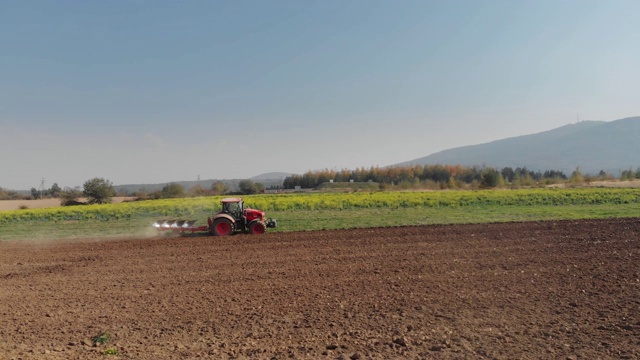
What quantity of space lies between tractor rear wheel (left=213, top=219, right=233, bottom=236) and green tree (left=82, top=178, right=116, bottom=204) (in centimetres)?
3816

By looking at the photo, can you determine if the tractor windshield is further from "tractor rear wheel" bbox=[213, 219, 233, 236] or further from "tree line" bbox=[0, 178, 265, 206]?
"tree line" bbox=[0, 178, 265, 206]

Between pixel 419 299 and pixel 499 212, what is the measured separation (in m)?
20.1

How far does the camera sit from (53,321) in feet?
27.3

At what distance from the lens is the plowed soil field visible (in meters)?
6.80

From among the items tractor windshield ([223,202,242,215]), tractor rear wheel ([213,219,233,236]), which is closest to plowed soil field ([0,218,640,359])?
tractor rear wheel ([213,219,233,236])

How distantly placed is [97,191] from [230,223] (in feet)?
127

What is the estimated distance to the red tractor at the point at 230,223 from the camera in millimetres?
19422

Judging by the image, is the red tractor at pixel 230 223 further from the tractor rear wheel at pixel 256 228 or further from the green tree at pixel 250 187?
the green tree at pixel 250 187

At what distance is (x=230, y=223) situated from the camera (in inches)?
766

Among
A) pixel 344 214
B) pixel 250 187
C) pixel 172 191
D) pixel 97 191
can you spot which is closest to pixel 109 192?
pixel 97 191

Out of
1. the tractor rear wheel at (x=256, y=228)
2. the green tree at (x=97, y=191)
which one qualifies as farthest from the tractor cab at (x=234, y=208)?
the green tree at (x=97, y=191)

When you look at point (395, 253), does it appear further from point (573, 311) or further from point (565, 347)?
point (565, 347)

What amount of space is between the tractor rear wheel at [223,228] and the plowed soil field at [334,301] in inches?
135

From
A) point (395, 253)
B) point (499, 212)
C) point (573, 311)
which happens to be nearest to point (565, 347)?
point (573, 311)
